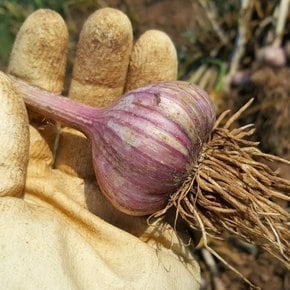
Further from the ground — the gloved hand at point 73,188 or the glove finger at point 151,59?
the glove finger at point 151,59

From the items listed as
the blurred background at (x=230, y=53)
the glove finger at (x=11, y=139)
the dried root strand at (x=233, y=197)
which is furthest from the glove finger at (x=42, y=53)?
the blurred background at (x=230, y=53)

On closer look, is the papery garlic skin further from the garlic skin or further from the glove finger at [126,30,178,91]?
the glove finger at [126,30,178,91]

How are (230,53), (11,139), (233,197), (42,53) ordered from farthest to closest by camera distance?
(230,53) → (42,53) → (233,197) → (11,139)

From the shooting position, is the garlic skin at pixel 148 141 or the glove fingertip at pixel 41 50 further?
the glove fingertip at pixel 41 50

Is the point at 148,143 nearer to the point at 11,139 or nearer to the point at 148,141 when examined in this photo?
the point at 148,141

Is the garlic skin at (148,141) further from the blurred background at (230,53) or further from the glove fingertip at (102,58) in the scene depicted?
the blurred background at (230,53)

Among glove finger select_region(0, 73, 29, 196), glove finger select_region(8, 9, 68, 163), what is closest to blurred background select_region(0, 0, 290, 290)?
glove finger select_region(8, 9, 68, 163)

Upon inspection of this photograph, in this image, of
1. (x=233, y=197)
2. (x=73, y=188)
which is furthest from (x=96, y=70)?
(x=233, y=197)
